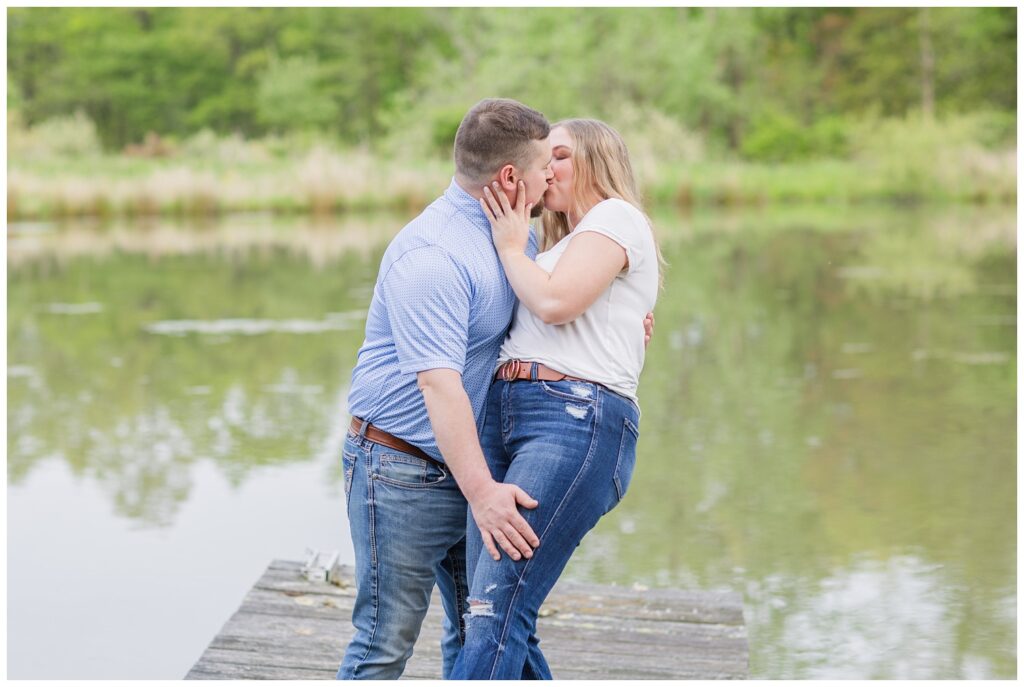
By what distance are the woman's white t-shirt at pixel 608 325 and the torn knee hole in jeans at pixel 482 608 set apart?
44 cm

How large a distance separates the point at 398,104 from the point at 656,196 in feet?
54.6

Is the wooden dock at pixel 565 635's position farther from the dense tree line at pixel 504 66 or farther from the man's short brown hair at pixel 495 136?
the dense tree line at pixel 504 66

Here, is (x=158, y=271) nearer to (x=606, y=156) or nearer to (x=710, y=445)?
(x=710, y=445)

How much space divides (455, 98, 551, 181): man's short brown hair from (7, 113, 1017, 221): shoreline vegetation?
2195 centimetres

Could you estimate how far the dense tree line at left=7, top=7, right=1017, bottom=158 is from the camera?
36.8m

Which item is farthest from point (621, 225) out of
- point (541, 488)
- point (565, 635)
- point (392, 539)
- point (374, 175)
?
point (374, 175)

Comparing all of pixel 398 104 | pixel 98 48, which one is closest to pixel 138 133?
pixel 98 48

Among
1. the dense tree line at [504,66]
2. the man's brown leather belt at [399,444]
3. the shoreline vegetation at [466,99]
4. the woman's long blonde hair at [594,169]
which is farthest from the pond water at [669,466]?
the dense tree line at [504,66]

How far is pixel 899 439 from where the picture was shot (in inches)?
280

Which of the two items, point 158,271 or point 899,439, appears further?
point 158,271

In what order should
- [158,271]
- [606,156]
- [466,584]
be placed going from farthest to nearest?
1. [158,271]
2. [466,584]
3. [606,156]

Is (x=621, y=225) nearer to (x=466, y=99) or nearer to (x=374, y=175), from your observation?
(x=374, y=175)

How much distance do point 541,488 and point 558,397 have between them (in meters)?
0.17

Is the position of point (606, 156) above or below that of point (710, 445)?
above
